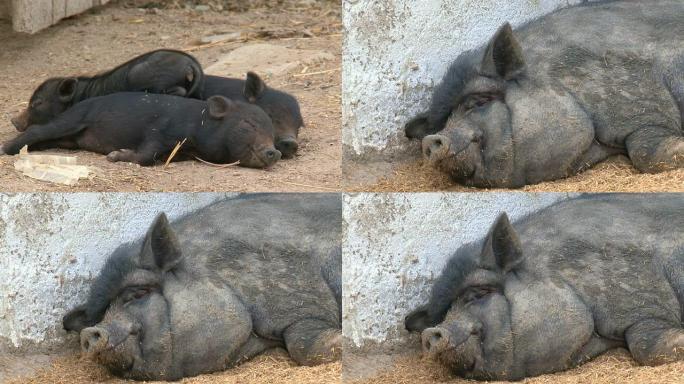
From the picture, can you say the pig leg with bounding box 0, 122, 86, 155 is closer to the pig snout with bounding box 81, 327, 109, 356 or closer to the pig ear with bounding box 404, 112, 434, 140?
the pig snout with bounding box 81, 327, 109, 356

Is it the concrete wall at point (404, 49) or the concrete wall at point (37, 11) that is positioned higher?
the concrete wall at point (404, 49)

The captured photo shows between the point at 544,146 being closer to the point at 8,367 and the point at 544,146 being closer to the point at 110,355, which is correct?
the point at 110,355

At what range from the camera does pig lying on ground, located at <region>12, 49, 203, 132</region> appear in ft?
24.7

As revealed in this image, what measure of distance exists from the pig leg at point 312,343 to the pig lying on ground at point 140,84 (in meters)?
2.22

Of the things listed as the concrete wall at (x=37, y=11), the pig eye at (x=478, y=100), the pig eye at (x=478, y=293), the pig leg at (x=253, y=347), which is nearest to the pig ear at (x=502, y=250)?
the pig eye at (x=478, y=293)

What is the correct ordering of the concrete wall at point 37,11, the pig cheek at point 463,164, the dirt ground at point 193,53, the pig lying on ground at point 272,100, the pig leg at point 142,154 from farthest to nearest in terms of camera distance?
the concrete wall at point 37,11 → the pig lying on ground at point 272,100 → the pig leg at point 142,154 → the dirt ground at point 193,53 → the pig cheek at point 463,164

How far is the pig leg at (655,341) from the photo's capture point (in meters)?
5.53

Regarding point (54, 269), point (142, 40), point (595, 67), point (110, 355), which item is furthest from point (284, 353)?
point (142, 40)

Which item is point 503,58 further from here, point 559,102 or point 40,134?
point 40,134

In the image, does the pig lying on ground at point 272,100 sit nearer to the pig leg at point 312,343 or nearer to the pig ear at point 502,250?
the pig leg at point 312,343

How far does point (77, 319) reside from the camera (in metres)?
5.94

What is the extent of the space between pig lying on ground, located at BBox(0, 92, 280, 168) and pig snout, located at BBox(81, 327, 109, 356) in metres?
1.49

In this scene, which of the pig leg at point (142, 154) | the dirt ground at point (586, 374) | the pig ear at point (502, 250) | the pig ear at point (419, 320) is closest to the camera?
the dirt ground at point (586, 374)

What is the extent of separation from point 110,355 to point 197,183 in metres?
1.16
